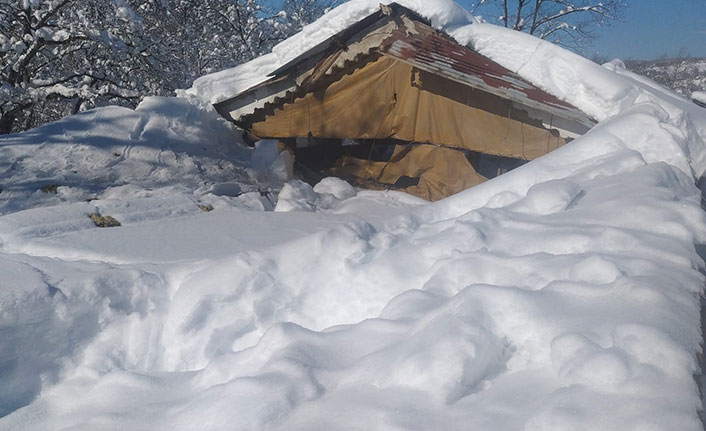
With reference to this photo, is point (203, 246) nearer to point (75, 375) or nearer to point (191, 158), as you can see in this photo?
point (75, 375)

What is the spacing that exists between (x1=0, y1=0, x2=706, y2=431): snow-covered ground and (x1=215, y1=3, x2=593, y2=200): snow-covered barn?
1951 millimetres

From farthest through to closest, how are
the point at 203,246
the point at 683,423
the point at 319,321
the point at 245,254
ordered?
the point at 203,246 → the point at 245,254 → the point at 319,321 → the point at 683,423

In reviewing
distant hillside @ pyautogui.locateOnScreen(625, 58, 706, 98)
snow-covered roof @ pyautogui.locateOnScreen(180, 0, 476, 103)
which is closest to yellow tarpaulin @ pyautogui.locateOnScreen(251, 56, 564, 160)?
snow-covered roof @ pyautogui.locateOnScreen(180, 0, 476, 103)

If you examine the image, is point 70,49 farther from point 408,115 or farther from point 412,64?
point 412,64

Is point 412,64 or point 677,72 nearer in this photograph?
point 412,64

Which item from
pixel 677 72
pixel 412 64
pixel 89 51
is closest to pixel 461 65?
pixel 412 64

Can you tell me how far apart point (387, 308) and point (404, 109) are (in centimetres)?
518

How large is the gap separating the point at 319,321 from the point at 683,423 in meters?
1.65

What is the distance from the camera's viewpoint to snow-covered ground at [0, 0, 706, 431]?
Answer: 1.61 meters

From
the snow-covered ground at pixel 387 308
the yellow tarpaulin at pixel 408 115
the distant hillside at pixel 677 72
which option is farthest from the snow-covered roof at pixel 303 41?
the distant hillside at pixel 677 72

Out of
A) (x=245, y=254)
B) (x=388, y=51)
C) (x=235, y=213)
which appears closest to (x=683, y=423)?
(x=245, y=254)

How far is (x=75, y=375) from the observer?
7.86ft

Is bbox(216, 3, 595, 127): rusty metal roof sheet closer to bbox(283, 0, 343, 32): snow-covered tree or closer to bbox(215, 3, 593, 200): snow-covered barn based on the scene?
bbox(215, 3, 593, 200): snow-covered barn

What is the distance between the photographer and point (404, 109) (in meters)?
7.17
